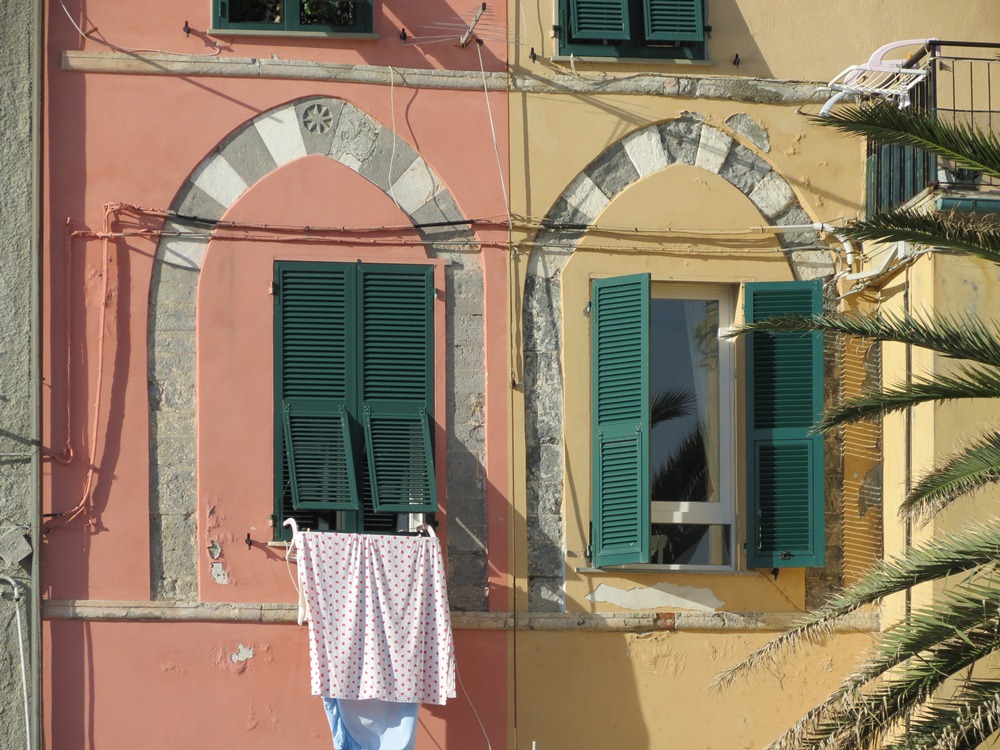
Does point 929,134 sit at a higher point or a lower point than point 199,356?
higher

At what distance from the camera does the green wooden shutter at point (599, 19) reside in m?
12.2

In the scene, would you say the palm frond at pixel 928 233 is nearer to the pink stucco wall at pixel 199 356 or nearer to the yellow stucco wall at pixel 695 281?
the yellow stucco wall at pixel 695 281

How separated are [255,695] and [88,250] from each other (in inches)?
111

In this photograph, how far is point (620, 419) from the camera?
11.8 metres

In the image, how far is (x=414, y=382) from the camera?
11.8m

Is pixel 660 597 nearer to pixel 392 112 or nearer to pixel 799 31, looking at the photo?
pixel 392 112

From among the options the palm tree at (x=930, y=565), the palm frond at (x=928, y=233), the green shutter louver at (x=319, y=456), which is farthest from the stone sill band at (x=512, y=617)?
the palm frond at (x=928, y=233)

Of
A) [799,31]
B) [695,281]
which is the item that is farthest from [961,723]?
[799,31]

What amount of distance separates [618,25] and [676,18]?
1.22 ft

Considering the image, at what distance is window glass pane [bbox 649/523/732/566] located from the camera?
12047 millimetres

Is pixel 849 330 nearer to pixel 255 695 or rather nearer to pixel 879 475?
pixel 879 475

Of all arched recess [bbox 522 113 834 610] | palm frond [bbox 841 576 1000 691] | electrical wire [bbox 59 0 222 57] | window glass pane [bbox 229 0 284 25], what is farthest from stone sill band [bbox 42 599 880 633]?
window glass pane [bbox 229 0 284 25]

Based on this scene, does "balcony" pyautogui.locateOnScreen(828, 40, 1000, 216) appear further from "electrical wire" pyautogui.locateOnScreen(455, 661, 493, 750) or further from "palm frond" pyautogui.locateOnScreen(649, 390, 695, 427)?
"electrical wire" pyautogui.locateOnScreen(455, 661, 493, 750)

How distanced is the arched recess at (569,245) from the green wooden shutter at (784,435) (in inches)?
14.3
